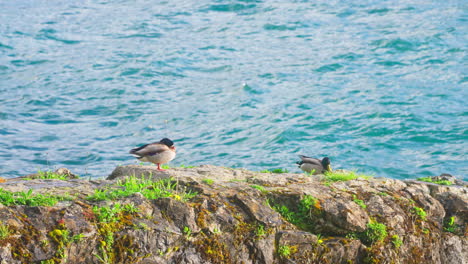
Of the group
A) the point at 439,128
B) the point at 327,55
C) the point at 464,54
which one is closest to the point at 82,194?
the point at 439,128

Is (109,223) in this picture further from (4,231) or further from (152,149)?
(152,149)

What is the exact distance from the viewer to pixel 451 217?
31.4 feet

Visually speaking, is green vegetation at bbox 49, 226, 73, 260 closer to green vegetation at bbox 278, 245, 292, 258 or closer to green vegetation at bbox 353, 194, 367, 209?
green vegetation at bbox 278, 245, 292, 258

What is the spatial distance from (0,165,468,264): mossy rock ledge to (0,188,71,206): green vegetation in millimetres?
16

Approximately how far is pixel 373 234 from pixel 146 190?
3134mm

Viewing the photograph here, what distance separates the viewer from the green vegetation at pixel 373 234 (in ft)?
28.4

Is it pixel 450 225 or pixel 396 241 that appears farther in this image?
pixel 450 225

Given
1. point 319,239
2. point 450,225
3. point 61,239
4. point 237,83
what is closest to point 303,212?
point 319,239

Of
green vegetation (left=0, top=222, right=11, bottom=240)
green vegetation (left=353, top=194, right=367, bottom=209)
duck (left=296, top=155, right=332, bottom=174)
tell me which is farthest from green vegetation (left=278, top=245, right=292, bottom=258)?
duck (left=296, top=155, right=332, bottom=174)

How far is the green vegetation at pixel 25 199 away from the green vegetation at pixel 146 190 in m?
0.53

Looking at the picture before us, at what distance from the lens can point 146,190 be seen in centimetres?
823

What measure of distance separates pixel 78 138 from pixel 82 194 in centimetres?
1658

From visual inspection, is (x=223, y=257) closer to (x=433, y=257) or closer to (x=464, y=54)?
(x=433, y=257)

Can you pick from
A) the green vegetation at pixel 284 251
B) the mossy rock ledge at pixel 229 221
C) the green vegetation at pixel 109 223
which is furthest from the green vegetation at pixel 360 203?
the green vegetation at pixel 109 223
